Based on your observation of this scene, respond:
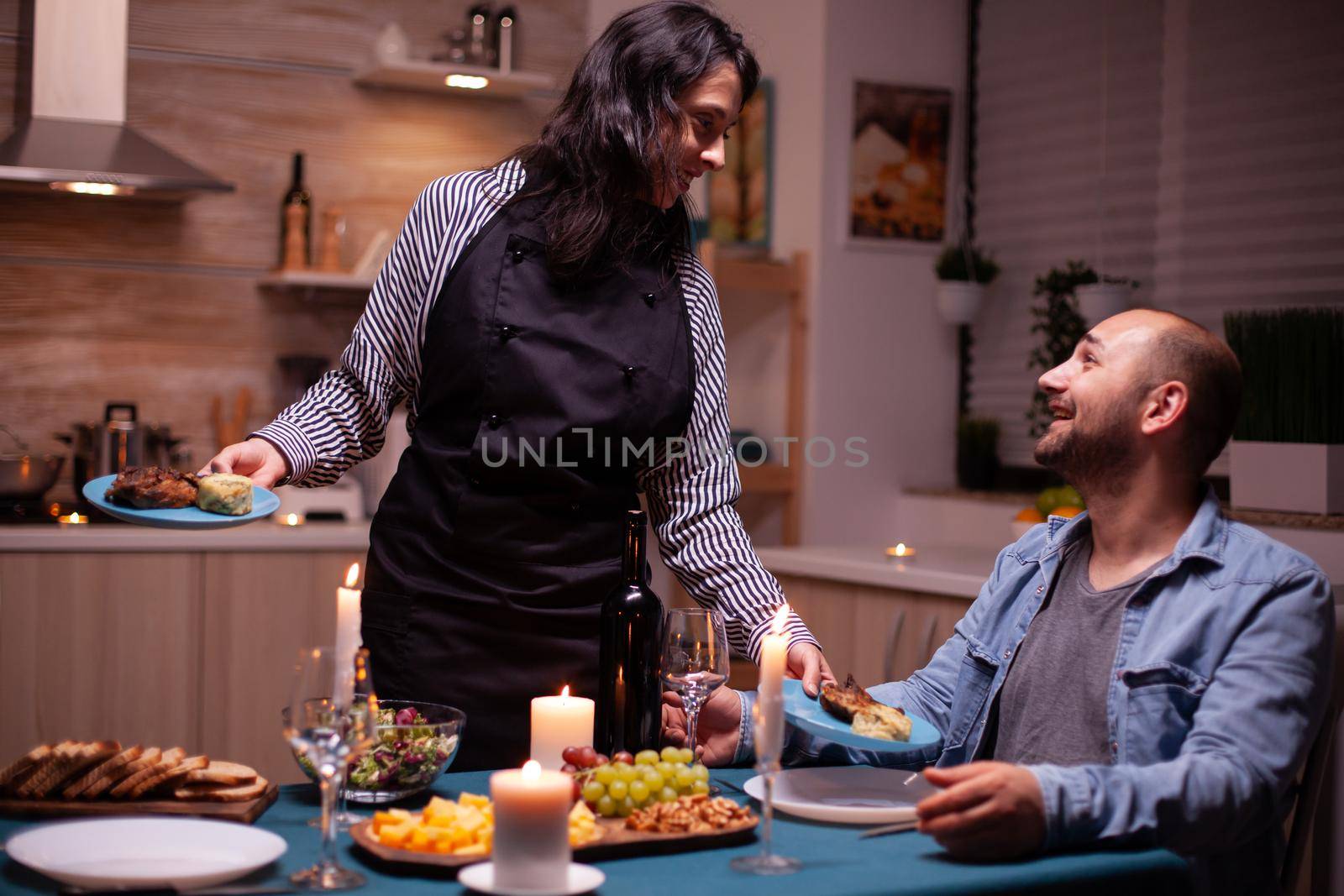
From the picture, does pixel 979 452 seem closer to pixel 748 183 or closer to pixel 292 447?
pixel 748 183

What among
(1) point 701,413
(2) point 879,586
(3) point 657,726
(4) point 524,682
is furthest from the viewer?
(2) point 879,586

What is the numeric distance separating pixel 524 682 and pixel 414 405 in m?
0.45

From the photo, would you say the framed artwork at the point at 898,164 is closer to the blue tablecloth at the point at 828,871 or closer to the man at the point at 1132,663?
the man at the point at 1132,663

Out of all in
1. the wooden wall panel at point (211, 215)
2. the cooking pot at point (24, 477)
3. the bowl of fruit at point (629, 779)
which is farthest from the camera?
the wooden wall panel at point (211, 215)

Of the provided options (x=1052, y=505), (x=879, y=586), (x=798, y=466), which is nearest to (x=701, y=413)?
(x=879, y=586)

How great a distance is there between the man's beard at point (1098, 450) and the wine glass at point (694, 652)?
481 millimetres

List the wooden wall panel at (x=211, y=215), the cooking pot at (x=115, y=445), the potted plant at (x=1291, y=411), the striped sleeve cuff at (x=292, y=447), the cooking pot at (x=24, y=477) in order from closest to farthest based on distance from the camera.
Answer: the striped sleeve cuff at (x=292, y=447) → the potted plant at (x=1291, y=411) → the cooking pot at (x=24, y=477) → the cooking pot at (x=115, y=445) → the wooden wall panel at (x=211, y=215)

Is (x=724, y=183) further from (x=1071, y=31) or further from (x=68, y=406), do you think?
(x=68, y=406)

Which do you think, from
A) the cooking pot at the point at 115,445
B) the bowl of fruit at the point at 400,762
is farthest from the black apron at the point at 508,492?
the cooking pot at the point at 115,445

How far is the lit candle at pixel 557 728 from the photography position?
1.44 m

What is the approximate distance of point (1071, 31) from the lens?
4043 mm

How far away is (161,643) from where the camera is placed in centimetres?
361

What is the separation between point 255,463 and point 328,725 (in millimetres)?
673

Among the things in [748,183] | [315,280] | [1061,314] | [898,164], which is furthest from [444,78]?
[1061,314]
